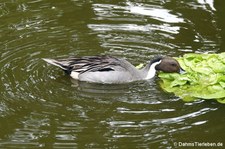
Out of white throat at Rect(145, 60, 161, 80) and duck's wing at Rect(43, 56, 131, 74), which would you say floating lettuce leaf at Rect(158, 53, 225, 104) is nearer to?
white throat at Rect(145, 60, 161, 80)

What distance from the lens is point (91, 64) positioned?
370 inches

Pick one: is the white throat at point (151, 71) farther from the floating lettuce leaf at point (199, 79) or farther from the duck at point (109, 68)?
the floating lettuce leaf at point (199, 79)

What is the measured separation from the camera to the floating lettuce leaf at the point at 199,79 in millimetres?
8680

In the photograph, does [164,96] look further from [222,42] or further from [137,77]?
[222,42]

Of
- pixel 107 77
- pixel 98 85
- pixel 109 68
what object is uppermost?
pixel 109 68

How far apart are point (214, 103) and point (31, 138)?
288cm

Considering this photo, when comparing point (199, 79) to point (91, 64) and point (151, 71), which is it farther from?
point (91, 64)

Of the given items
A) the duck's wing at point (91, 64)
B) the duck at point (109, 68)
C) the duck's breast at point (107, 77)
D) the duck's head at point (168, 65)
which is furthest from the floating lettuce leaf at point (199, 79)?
the duck's wing at point (91, 64)

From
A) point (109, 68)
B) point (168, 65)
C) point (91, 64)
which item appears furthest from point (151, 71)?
point (91, 64)

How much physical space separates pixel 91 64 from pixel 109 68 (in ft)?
1.05

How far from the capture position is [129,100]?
861 centimetres

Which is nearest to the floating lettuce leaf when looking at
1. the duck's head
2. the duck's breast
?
the duck's head

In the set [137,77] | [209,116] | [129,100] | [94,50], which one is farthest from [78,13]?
[209,116]

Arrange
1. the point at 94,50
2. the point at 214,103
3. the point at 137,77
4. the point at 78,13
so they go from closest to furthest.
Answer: the point at 214,103
the point at 137,77
the point at 94,50
the point at 78,13
